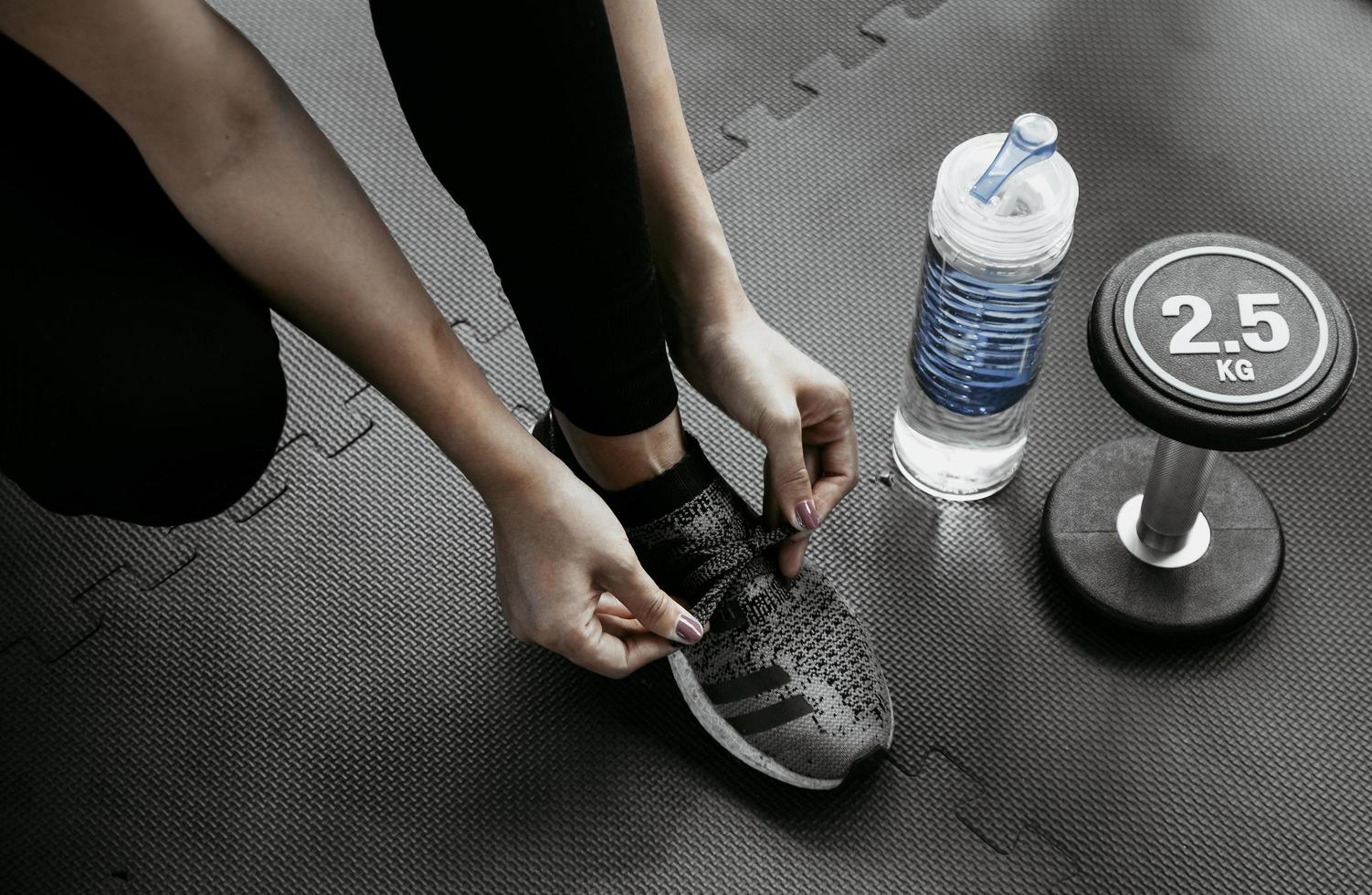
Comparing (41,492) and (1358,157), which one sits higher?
(41,492)

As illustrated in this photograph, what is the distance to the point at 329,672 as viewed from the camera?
1.00m

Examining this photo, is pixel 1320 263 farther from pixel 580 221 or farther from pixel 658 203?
pixel 580 221

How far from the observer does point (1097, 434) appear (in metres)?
1.09

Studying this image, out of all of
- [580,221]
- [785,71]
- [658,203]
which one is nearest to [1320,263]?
[785,71]

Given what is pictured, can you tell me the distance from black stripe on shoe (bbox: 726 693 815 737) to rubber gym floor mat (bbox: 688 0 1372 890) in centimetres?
11

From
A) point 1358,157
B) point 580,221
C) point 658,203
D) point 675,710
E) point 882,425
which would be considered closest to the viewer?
point 580,221

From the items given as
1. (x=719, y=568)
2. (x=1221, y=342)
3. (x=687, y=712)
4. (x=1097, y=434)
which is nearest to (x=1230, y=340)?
(x=1221, y=342)

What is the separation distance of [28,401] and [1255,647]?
2.98 ft

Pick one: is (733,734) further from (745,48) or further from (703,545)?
(745,48)

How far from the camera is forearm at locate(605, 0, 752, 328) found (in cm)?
78

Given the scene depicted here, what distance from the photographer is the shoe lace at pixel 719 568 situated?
2.77 feet

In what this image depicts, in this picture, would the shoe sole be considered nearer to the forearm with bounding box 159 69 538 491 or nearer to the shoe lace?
the shoe lace

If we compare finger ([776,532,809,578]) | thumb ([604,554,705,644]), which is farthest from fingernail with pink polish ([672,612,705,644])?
finger ([776,532,809,578])

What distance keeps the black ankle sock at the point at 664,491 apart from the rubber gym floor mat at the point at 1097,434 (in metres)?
0.24
